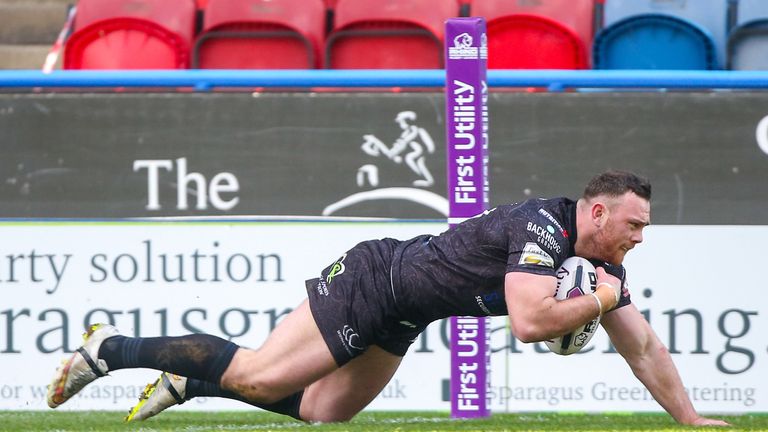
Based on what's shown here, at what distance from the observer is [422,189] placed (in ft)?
20.9

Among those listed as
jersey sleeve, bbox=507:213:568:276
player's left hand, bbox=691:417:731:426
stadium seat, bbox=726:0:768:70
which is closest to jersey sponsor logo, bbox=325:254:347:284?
jersey sleeve, bbox=507:213:568:276

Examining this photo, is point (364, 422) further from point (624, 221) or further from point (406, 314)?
point (624, 221)

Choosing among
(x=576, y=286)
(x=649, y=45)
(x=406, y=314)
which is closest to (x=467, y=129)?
(x=406, y=314)

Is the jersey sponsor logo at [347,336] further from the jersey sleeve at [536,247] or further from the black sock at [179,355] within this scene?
the jersey sleeve at [536,247]

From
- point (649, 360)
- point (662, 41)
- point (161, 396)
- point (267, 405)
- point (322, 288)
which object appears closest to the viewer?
point (322, 288)

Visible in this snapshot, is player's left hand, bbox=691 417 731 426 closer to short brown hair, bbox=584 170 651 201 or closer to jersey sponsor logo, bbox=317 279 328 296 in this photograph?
short brown hair, bbox=584 170 651 201

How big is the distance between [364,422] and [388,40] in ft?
9.80

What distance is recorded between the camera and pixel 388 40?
7816 mm

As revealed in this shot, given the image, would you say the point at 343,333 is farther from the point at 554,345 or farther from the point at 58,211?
the point at 58,211

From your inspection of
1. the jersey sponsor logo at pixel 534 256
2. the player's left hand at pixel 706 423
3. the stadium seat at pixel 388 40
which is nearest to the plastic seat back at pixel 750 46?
the stadium seat at pixel 388 40

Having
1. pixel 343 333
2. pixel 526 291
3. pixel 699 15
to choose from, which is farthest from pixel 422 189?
pixel 699 15

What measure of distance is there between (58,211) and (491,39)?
2.86 m

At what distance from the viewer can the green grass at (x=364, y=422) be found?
4.90 metres

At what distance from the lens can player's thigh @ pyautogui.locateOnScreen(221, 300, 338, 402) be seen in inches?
194
